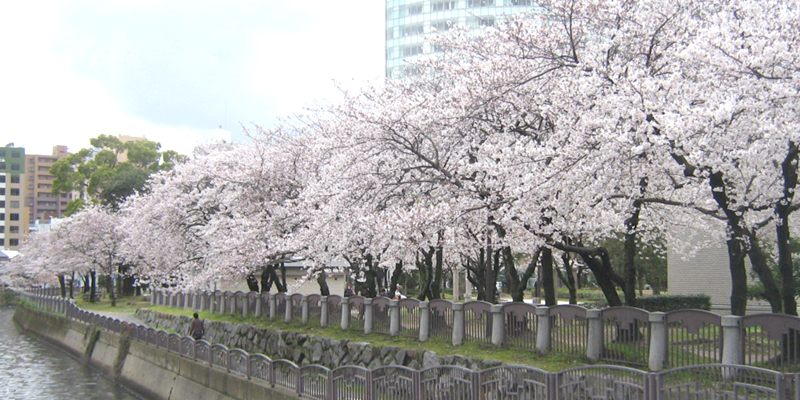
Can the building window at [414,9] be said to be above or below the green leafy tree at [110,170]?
above

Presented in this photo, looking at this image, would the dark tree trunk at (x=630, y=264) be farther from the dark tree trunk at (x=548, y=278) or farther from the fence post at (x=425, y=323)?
the fence post at (x=425, y=323)

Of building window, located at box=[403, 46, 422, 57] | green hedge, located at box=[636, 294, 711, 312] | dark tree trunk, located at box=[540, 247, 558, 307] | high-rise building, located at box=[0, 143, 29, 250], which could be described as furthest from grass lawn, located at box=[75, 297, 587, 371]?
high-rise building, located at box=[0, 143, 29, 250]

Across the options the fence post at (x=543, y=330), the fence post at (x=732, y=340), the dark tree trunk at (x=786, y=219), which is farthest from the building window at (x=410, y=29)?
the fence post at (x=732, y=340)

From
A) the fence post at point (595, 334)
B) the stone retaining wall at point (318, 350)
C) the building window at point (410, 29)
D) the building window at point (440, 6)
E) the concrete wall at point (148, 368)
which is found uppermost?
the building window at point (440, 6)

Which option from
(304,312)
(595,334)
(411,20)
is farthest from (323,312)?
(411,20)

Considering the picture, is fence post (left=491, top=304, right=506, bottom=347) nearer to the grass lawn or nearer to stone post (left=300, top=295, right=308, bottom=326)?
the grass lawn

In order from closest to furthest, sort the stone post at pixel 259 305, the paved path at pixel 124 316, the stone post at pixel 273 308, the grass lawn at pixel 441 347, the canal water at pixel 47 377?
the grass lawn at pixel 441 347 < the canal water at pixel 47 377 < the stone post at pixel 273 308 < the stone post at pixel 259 305 < the paved path at pixel 124 316

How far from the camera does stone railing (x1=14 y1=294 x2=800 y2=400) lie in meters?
8.81

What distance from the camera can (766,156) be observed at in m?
12.5

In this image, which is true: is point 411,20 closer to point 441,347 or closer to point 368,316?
point 368,316

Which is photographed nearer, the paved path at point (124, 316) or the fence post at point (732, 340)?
the fence post at point (732, 340)

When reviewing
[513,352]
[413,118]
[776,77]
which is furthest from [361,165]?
[776,77]

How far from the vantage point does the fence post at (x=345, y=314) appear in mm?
21125

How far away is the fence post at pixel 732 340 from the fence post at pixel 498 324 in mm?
5339
